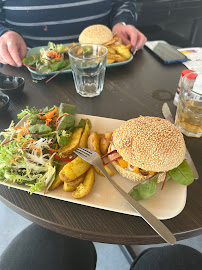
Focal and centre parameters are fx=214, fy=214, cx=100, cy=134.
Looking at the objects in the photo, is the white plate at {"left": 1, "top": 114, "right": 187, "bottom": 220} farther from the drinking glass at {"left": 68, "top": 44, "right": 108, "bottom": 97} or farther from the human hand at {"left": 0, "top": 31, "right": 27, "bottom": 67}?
the human hand at {"left": 0, "top": 31, "right": 27, "bottom": 67}

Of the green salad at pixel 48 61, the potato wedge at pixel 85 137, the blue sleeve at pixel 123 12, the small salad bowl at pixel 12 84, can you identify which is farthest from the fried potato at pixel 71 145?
the blue sleeve at pixel 123 12

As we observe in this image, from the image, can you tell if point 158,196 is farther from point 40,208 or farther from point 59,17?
point 59,17

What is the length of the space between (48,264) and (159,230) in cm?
67

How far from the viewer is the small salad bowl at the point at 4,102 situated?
1.29 m

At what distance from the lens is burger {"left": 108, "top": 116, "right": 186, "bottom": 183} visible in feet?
2.79

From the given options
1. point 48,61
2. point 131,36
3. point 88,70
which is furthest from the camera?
point 131,36

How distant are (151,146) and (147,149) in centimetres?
2

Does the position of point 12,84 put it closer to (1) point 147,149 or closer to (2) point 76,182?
(2) point 76,182

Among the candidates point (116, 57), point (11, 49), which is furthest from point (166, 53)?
point (11, 49)

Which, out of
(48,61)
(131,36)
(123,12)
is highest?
(123,12)

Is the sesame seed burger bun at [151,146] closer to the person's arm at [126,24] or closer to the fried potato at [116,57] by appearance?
the fried potato at [116,57]

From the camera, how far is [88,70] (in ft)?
4.88

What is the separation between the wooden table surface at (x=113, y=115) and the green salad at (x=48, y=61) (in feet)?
0.29

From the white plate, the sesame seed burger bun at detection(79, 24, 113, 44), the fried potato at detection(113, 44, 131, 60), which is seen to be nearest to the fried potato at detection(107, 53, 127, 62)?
the fried potato at detection(113, 44, 131, 60)
